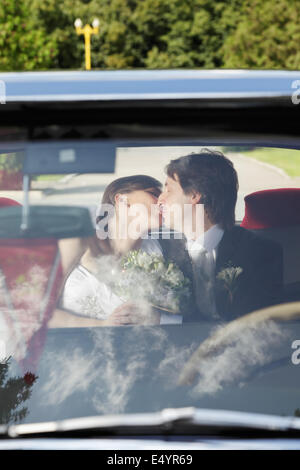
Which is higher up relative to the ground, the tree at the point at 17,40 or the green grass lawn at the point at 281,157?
the tree at the point at 17,40

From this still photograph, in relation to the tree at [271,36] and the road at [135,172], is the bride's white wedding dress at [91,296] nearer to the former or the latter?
the road at [135,172]

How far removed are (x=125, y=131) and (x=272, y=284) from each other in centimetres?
60

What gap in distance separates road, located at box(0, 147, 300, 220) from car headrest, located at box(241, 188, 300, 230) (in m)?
0.03

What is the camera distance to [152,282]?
5.85 feet

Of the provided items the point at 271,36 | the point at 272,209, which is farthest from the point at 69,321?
the point at 271,36

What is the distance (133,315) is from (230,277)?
0.29 m

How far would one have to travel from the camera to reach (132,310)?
176 centimetres

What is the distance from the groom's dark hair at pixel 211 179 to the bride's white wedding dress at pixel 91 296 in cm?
19

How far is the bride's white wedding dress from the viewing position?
5.76 feet

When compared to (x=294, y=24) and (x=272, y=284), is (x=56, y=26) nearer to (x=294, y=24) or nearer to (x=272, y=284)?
(x=294, y=24)

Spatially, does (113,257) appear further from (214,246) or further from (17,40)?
(17,40)

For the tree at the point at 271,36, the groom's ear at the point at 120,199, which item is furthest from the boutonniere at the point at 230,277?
the tree at the point at 271,36

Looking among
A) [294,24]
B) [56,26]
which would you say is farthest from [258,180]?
[56,26]

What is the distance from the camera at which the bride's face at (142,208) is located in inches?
71.9
